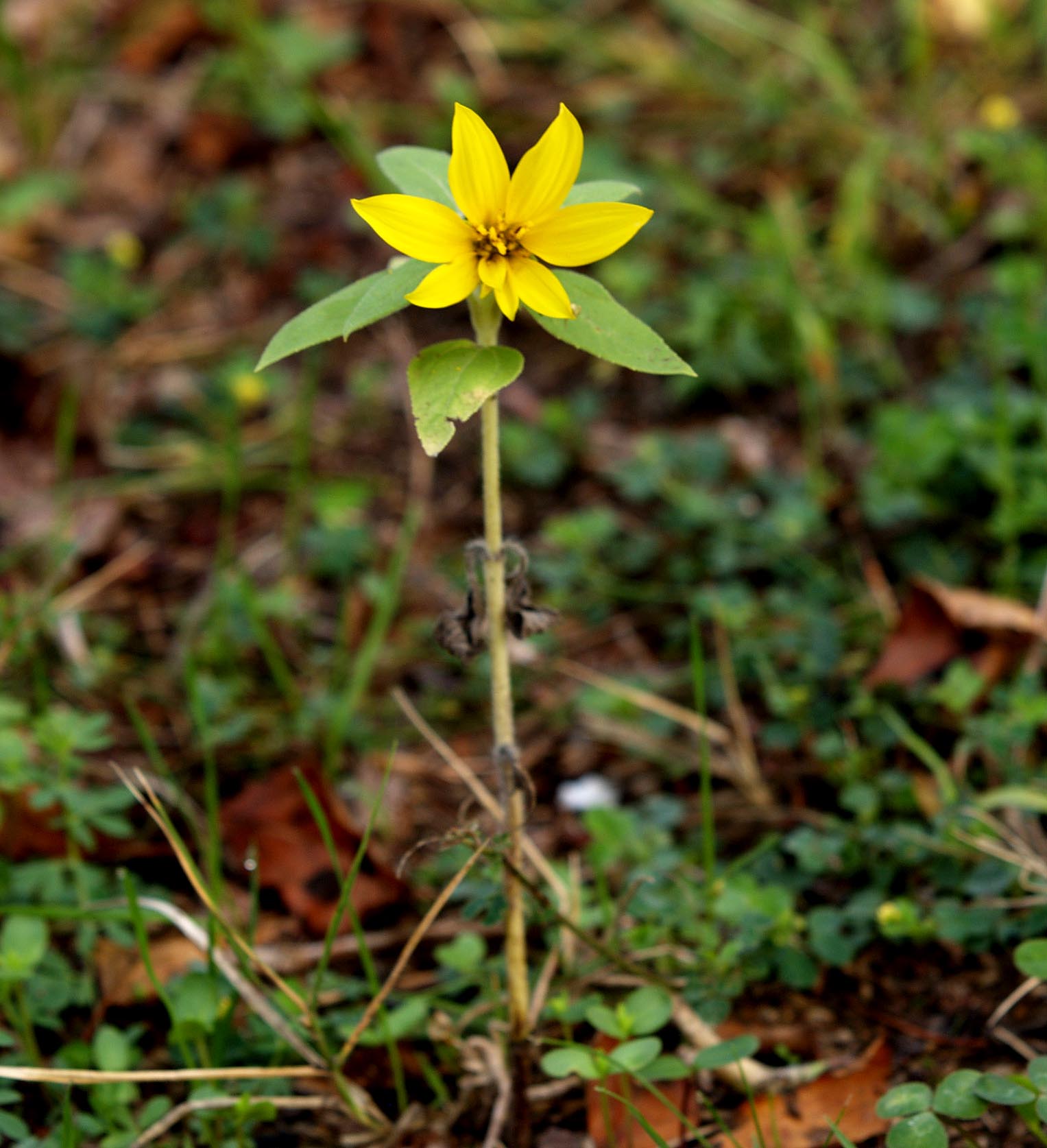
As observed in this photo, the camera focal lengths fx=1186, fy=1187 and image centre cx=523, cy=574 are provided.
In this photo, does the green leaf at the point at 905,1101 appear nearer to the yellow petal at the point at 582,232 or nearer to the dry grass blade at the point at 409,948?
the dry grass blade at the point at 409,948

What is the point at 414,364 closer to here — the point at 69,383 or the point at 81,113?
the point at 69,383

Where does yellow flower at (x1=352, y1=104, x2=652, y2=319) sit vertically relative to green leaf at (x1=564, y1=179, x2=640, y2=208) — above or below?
below

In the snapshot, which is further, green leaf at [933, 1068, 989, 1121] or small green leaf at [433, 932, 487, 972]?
small green leaf at [433, 932, 487, 972]

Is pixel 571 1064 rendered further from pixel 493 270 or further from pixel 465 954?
pixel 493 270

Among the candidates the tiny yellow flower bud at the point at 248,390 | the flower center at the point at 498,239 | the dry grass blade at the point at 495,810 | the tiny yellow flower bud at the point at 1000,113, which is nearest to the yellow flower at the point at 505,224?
the flower center at the point at 498,239

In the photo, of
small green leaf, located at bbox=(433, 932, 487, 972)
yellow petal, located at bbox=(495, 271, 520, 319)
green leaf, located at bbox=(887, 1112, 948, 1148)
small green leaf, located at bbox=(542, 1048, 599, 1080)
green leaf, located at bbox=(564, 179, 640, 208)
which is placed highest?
green leaf, located at bbox=(564, 179, 640, 208)

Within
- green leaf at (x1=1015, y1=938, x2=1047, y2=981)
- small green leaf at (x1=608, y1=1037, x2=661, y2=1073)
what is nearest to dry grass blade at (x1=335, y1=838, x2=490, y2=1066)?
small green leaf at (x1=608, y1=1037, x2=661, y2=1073)

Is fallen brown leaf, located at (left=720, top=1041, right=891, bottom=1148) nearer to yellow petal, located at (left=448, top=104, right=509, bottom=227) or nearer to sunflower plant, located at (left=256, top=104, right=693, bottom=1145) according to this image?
sunflower plant, located at (left=256, top=104, right=693, bottom=1145)
